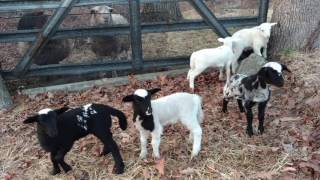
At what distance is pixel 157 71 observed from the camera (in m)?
8.71

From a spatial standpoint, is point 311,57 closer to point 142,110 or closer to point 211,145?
point 211,145

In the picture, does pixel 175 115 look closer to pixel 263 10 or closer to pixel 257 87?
pixel 257 87

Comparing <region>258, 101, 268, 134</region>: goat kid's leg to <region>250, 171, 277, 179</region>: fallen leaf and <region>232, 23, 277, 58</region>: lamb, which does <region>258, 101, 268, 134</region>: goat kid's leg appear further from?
<region>232, 23, 277, 58</region>: lamb

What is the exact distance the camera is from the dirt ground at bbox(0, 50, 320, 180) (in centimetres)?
544

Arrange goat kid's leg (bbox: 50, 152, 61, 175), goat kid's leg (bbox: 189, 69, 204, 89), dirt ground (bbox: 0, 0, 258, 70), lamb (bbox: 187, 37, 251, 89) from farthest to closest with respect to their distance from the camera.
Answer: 1. dirt ground (bbox: 0, 0, 258, 70)
2. goat kid's leg (bbox: 189, 69, 204, 89)
3. lamb (bbox: 187, 37, 251, 89)
4. goat kid's leg (bbox: 50, 152, 61, 175)

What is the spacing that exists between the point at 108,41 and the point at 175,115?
3.44 meters

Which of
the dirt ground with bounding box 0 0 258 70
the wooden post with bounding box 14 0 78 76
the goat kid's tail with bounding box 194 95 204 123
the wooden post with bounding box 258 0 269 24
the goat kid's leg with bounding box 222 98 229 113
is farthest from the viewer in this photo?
the dirt ground with bounding box 0 0 258 70

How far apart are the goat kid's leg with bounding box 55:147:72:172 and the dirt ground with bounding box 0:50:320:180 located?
83 millimetres

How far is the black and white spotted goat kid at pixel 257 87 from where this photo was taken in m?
5.61

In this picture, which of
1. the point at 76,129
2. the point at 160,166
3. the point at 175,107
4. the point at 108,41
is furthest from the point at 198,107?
the point at 108,41

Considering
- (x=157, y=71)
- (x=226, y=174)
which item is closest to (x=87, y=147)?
(x=226, y=174)

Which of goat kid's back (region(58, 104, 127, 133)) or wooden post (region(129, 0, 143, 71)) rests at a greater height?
wooden post (region(129, 0, 143, 71))

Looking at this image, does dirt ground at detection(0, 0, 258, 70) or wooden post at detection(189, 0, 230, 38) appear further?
dirt ground at detection(0, 0, 258, 70)

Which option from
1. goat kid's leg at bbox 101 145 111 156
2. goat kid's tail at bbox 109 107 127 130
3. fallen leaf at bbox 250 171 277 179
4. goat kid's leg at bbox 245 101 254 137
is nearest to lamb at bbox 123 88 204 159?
goat kid's tail at bbox 109 107 127 130
